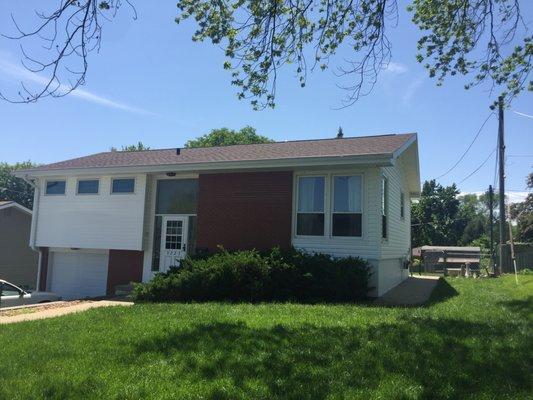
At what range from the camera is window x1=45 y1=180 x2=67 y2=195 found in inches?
759

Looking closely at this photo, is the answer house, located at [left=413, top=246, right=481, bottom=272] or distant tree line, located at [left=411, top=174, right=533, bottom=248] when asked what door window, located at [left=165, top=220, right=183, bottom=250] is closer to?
house, located at [left=413, top=246, right=481, bottom=272]

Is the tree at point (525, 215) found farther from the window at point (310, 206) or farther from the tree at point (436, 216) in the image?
the window at point (310, 206)

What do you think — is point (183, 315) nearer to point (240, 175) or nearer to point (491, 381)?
point (491, 381)

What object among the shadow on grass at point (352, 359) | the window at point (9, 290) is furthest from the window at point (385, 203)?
the window at point (9, 290)

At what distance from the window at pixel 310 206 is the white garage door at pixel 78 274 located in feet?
26.4

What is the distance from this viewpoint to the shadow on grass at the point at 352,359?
Result: 5.14 metres

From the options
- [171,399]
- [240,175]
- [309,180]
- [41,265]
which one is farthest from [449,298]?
[41,265]

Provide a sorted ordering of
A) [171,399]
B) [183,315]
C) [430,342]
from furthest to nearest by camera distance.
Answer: [183,315] → [430,342] → [171,399]

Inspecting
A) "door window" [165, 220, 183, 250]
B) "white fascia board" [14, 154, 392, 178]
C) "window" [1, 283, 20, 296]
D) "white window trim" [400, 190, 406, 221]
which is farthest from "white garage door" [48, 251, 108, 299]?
"white window trim" [400, 190, 406, 221]

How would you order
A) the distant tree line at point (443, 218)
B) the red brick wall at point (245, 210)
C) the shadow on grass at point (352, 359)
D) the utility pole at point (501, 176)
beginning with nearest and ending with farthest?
the shadow on grass at point (352, 359)
the red brick wall at point (245, 210)
the utility pole at point (501, 176)
the distant tree line at point (443, 218)

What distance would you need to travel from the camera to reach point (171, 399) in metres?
5.09

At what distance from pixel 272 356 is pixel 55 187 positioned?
51.5ft

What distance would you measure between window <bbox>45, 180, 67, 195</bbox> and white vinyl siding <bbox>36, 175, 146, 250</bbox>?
0.25 metres

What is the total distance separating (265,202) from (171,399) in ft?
34.2
